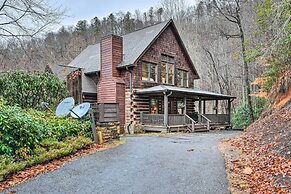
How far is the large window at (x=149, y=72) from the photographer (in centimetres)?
1941

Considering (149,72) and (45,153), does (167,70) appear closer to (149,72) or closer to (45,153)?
(149,72)

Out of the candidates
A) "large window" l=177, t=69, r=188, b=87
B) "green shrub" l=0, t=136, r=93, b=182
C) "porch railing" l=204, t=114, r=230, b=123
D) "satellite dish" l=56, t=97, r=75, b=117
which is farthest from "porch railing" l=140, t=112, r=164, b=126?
"green shrub" l=0, t=136, r=93, b=182

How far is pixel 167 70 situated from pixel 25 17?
41.7 ft

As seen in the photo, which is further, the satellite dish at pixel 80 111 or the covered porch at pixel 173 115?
the covered porch at pixel 173 115

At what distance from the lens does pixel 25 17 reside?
11.1 m

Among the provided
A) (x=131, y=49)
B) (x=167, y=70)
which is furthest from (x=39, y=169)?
(x=167, y=70)

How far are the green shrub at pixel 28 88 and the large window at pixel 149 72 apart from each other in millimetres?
7263

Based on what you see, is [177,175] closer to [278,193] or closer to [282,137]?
[278,193]

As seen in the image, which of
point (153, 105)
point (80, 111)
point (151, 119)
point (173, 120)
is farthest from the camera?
point (153, 105)

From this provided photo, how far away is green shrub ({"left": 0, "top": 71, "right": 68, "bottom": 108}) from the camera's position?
12.3 meters

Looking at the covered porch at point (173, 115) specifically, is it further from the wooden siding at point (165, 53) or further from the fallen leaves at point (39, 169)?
the fallen leaves at point (39, 169)

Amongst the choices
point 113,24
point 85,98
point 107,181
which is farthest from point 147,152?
point 113,24

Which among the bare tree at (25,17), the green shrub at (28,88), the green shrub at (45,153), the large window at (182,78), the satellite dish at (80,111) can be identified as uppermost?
the bare tree at (25,17)

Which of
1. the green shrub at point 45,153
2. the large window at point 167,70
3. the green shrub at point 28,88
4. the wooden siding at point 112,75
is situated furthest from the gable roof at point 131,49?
the green shrub at point 45,153
